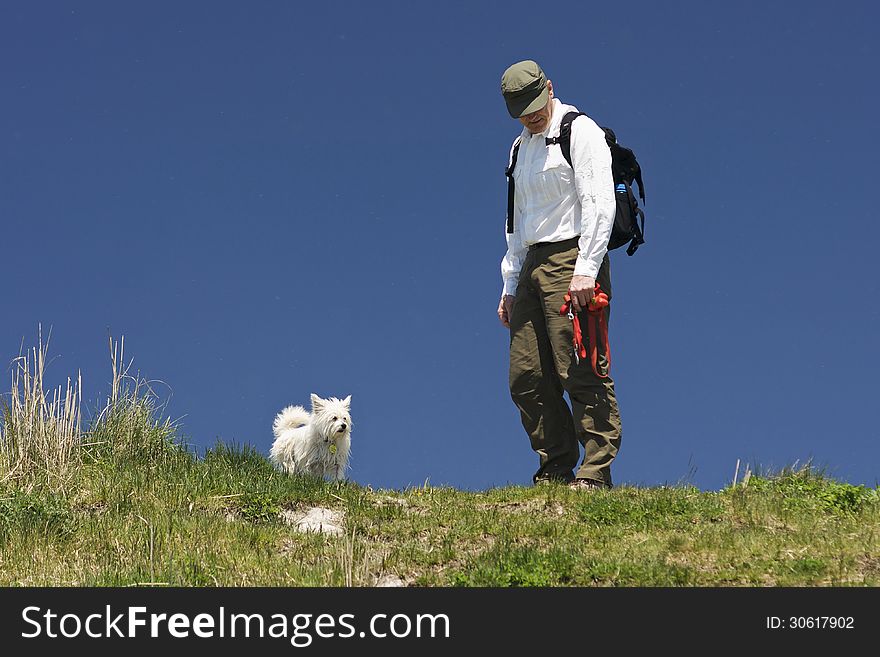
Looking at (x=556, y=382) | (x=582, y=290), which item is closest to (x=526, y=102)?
(x=582, y=290)

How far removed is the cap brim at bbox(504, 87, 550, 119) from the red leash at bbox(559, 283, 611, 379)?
1886 millimetres

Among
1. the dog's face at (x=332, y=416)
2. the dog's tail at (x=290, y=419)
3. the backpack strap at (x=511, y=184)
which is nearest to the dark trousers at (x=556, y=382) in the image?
the backpack strap at (x=511, y=184)

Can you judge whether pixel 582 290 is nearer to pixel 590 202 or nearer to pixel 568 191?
pixel 590 202

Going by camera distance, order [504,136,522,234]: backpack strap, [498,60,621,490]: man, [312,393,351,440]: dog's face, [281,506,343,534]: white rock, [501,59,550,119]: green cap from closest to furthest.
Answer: [281,506,343,534]: white rock → [498,60,621,490]: man → [501,59,550,119]: green cap → [504,136,522,234]: backpack strap → [312,393,351,440]: dog's face

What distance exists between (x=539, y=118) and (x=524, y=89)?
1.12 ft

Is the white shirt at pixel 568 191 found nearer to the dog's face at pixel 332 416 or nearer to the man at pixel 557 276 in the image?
the man at pixel 557 276

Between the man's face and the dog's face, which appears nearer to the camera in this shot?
the man's face


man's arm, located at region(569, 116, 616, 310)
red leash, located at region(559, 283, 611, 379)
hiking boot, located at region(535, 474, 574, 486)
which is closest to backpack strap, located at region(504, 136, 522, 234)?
man's arm, located at region(569, 116, 616, 310)

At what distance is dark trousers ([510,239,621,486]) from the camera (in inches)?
385

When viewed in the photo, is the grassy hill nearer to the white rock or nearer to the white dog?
the white rock

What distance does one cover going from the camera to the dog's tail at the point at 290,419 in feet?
50.0

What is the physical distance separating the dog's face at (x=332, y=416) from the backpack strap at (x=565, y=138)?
5.51 m
